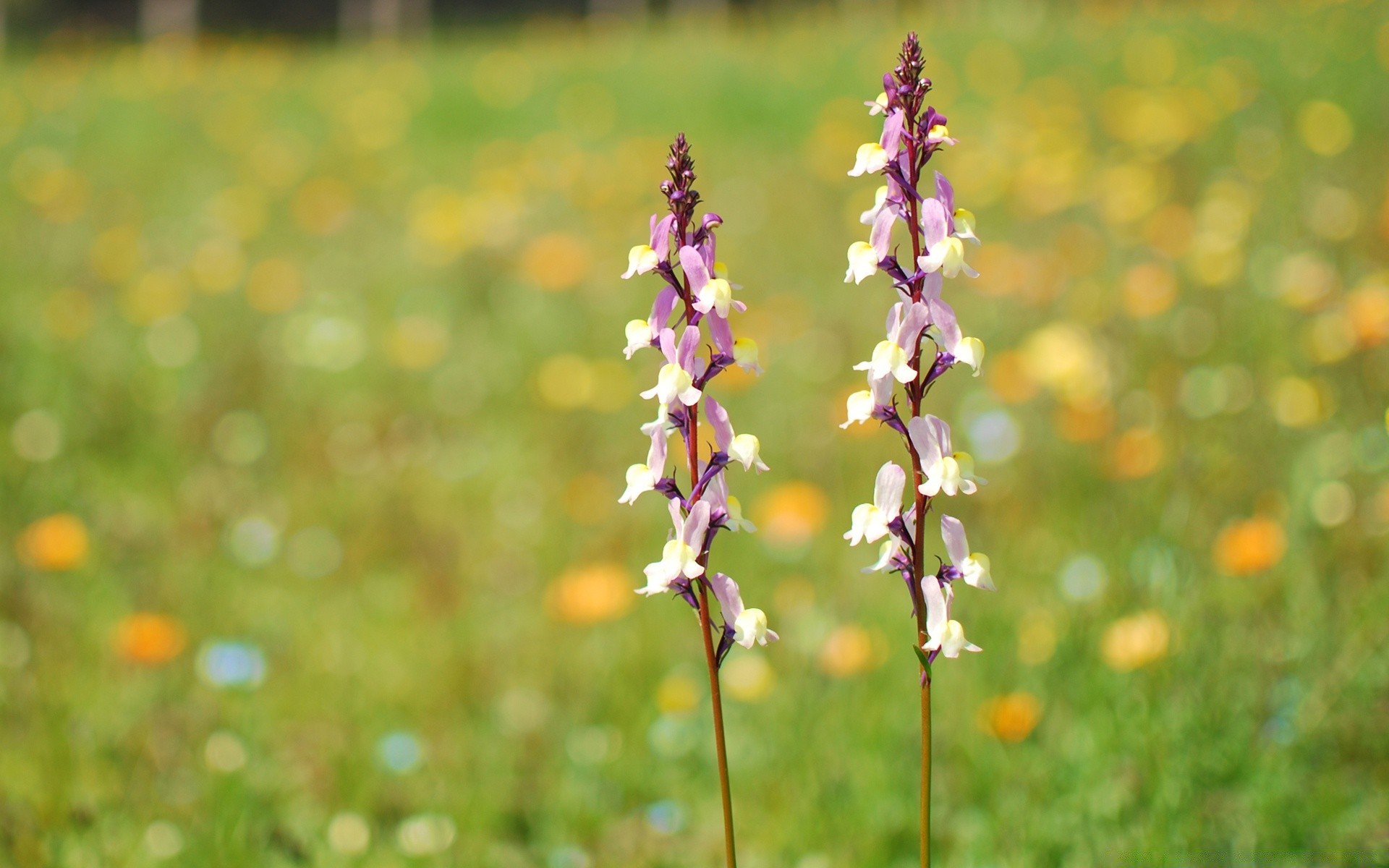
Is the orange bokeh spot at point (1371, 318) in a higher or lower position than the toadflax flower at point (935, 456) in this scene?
lower

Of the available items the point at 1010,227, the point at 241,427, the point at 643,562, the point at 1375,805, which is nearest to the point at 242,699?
the point at 643,562

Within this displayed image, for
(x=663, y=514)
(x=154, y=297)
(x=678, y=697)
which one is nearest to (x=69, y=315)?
(x=154, y=297)

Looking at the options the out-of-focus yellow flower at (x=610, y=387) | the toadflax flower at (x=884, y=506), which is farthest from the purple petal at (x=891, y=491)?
the out-of-focus yellow flower at (x=610, y=387)

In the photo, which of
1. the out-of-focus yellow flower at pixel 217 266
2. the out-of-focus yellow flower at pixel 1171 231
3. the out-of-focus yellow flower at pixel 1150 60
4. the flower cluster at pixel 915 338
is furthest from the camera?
the out-of-focus yellow flower at pixel 1150 60

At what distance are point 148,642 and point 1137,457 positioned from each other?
2.29 meters

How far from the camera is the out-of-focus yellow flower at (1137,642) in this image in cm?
195

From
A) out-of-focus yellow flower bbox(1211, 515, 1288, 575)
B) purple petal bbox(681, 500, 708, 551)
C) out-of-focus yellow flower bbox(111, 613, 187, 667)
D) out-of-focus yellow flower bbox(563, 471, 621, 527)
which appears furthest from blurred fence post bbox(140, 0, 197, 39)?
purple petal bbox(681, 500, 708, 551)

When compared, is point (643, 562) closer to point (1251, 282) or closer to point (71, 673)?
point (71, 673)

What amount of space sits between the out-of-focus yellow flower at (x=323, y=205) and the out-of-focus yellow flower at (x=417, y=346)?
156cm

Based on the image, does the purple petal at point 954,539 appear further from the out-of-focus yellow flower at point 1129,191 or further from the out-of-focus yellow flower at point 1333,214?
the out-of-focus yellow flower at point 1129,191

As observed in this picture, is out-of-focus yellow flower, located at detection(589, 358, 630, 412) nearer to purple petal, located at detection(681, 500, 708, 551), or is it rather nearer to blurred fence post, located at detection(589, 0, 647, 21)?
purple petal, located at detection(681, 500, 708, 551)

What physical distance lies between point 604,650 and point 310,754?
2.13ft

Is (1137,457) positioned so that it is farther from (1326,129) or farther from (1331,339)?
(1326,129)

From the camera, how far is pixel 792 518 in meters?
2.67
